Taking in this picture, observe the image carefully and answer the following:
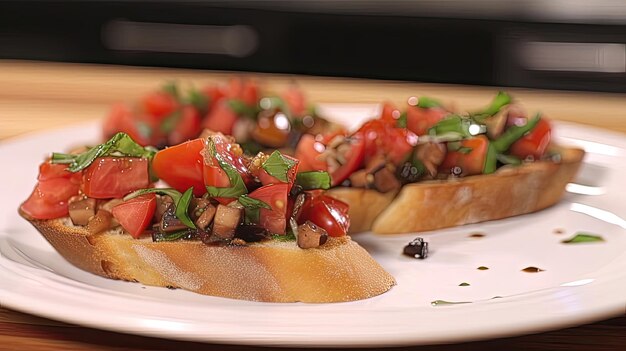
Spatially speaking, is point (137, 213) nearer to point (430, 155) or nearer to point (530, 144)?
point (430, 155)

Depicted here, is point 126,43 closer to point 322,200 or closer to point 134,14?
point 134,14

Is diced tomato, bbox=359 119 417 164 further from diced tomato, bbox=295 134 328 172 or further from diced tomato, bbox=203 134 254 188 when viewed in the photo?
diced tomato, bbox=203 134 254 188

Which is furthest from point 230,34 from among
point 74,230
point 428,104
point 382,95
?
point 74,230

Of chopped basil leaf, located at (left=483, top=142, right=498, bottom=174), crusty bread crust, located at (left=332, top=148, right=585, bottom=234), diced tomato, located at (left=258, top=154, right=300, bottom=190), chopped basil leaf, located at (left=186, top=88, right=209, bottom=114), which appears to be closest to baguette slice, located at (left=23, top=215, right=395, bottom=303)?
diced tomato, located at (left=258, top=154, right=300, bottom=190)

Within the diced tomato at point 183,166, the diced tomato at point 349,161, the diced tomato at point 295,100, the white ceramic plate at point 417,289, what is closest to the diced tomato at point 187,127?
the diced tomato at point 295,100

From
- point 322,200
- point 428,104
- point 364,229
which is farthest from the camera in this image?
point 428,104
